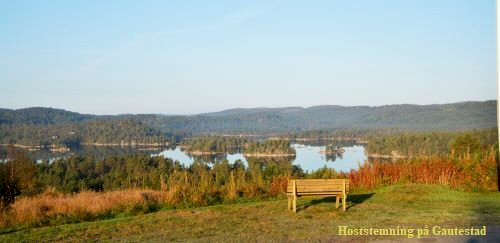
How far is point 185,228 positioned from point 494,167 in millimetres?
9182

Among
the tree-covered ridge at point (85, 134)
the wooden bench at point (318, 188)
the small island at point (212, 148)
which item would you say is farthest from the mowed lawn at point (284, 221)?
the tree-covered ridge at point (85, 134)

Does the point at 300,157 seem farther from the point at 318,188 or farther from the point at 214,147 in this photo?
the point at 318,188

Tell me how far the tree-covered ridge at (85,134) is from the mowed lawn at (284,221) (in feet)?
396

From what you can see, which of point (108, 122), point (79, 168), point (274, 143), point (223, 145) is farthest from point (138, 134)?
point (79, 168)

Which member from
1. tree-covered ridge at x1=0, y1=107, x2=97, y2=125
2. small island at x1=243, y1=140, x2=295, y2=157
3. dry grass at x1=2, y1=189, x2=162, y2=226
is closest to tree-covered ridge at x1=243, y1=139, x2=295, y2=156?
small island at x1=243, y1=140, x2=295, y2=157

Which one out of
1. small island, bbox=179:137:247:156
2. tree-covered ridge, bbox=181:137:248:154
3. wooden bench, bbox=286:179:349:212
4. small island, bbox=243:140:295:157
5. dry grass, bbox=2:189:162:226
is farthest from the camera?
tree-covered ridge, bbox=181:137:248:154

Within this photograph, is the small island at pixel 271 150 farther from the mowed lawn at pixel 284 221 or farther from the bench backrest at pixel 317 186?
the bench backrest at pixel 317 186

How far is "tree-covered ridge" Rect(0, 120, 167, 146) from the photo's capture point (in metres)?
130

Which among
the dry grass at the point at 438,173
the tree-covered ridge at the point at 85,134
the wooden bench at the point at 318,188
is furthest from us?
the tree-covered ridge at the point at 85,134

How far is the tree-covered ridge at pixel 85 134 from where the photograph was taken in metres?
130

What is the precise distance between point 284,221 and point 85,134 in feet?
473

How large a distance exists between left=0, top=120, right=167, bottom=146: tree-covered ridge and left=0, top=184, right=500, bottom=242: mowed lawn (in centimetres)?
12081

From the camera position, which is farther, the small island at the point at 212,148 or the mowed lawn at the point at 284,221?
the small island at the point at 212,148

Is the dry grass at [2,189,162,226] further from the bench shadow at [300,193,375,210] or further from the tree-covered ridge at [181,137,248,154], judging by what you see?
the tree-covered ridge at [181,137,248,154]
